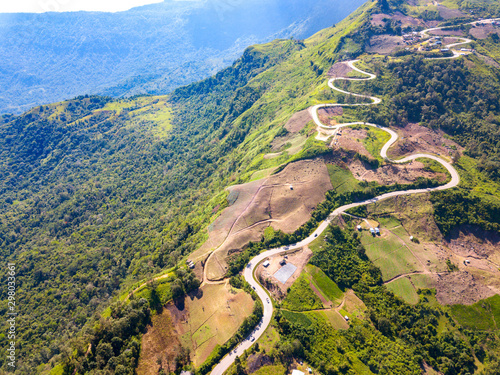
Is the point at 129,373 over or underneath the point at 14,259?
over

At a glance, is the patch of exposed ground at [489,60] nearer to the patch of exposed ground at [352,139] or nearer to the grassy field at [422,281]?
the patch of exposed ground at [352,139]

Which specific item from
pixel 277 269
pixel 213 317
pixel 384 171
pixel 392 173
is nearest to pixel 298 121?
pixel 384 171

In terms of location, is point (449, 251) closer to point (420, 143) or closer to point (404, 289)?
point (404, 289)

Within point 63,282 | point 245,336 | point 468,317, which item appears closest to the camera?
point 245,336

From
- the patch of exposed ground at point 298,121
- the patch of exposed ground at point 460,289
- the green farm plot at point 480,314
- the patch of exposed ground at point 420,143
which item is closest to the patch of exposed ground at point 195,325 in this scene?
the patch of exposed ground at point 460,289

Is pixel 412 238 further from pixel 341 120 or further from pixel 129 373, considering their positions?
pixel 129 373

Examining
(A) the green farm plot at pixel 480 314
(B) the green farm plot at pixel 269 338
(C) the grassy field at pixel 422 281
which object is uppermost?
(B) the green farm plot at pixel 269 338

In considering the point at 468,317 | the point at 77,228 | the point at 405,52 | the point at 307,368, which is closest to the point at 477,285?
the point at 468,317
